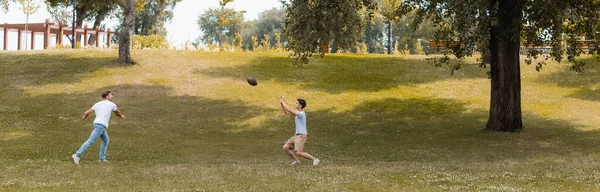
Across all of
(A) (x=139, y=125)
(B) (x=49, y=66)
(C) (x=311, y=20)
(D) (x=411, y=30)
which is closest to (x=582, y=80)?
(C) (x=311, y=20)

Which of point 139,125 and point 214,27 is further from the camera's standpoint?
point 214,27

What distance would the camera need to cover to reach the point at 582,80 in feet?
135

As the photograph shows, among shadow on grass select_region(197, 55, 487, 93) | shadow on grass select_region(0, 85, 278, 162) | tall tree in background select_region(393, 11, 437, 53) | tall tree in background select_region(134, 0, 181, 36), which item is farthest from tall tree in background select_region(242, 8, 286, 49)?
shadow on grass select_region(0, 85, 278, 162)

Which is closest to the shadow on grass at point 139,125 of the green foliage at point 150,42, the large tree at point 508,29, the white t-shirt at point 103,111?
the white t-shirt at point 103,111

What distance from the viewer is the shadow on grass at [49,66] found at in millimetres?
38969

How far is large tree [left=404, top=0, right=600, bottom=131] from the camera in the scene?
25.0 meters

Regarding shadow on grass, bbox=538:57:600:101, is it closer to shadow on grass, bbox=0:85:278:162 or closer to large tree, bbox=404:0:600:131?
large tree, bbox=404:0:600:131

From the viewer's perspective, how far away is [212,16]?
154 m

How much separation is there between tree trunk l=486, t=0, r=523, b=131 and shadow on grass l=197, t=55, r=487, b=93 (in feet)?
35.8

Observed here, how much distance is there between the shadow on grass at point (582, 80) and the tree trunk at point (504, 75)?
35.6 feet

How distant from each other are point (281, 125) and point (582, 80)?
21.6 m

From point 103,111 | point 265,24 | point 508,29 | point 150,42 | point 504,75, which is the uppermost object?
point 265,24

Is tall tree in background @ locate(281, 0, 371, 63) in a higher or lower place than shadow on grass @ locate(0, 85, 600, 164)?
higher

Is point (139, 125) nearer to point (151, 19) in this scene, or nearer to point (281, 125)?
point (281, 125)
